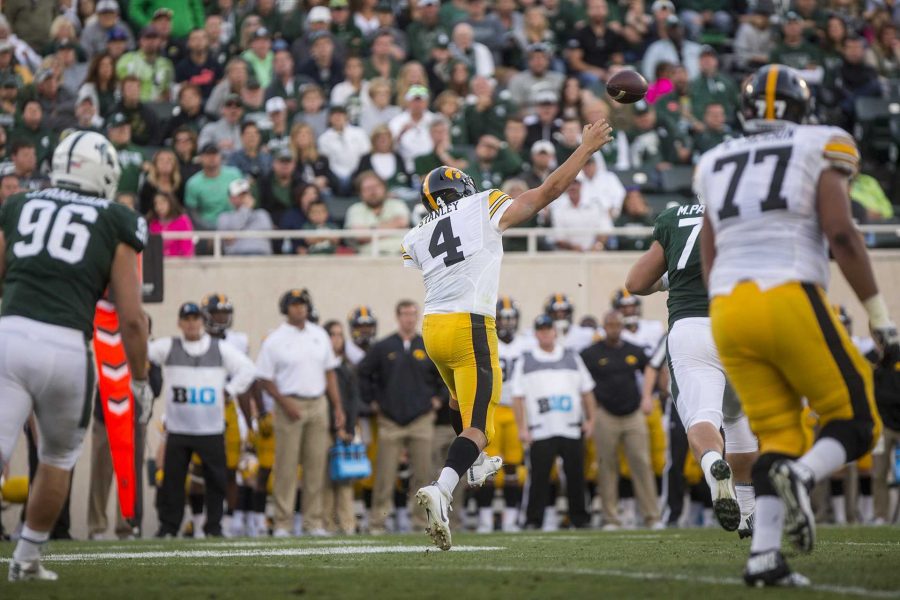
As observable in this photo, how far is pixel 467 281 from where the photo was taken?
25.8 ft

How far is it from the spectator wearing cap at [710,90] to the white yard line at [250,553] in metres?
9.89

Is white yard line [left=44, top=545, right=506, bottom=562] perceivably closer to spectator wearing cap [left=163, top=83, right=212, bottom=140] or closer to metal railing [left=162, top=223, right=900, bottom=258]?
metal railing [left=162, top=223, right=900, bottom=258]

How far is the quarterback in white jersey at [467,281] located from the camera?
7520 millimetres

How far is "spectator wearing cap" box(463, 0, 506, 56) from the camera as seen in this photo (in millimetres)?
17828

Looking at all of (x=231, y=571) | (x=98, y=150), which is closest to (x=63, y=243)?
(x=98, y=150)

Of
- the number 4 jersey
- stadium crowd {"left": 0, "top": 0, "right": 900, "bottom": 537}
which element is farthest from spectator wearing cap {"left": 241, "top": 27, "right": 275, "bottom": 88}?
the number 4 jersey

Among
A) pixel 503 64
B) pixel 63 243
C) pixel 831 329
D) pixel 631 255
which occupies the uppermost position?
pixel 503 64

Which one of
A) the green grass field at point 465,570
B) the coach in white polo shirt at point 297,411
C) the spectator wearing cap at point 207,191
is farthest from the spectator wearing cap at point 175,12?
the green grass field at point 465,570

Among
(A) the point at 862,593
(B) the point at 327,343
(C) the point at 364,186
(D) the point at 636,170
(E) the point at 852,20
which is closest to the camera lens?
(A) the point at 862,593

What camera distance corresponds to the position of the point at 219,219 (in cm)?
1481

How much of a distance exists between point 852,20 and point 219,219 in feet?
30.6

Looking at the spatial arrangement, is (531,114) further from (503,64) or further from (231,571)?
(231,571)

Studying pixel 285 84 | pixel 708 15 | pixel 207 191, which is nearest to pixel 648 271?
Answer: pixel 207 191

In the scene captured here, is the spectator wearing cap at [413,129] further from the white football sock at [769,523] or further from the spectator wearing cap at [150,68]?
the white football sock at [769,523]
